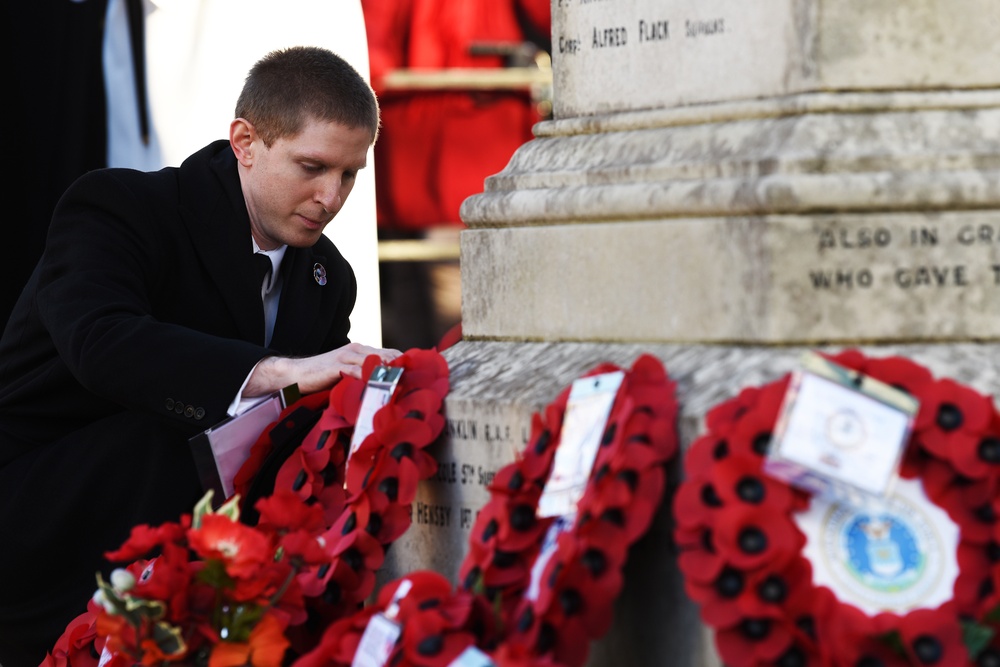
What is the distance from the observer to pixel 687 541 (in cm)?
182

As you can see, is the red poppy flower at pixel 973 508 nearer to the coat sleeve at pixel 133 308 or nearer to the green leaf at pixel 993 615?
the green leaf at pixel 993 615

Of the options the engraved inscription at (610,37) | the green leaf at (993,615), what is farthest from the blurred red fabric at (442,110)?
the green leaf at (993,615)

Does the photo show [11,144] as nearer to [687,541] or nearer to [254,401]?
[254,401]

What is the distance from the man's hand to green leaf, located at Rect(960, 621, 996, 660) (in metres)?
1.11

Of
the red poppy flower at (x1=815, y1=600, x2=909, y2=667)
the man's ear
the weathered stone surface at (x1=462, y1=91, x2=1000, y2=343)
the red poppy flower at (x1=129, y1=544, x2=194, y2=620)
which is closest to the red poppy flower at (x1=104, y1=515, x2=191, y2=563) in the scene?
the red poppy flower at (x1=129, y1=544, x2=194, y2=620)

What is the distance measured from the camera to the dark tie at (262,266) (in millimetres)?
3143

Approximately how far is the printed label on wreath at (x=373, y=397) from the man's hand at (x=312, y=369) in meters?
0.07

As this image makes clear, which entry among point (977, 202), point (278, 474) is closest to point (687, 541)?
point (977, 202)

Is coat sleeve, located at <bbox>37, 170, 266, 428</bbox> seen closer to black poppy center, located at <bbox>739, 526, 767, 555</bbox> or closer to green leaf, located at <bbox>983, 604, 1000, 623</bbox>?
black poppy center, located at <bbox>739, 526, 767, 555</bbox>

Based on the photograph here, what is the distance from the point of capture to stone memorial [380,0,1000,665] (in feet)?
6.68

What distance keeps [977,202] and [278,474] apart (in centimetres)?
123

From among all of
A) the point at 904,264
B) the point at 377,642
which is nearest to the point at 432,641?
the point at 377,642

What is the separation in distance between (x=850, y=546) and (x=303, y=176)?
155 cm

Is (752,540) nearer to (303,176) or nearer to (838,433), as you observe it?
(838,433)
